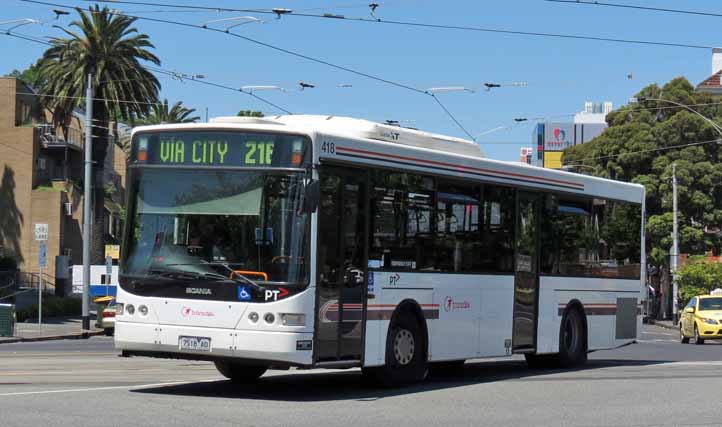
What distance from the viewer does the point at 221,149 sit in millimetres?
13953

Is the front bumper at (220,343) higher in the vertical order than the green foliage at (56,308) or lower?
higher

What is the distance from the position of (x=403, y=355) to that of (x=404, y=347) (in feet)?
0.34

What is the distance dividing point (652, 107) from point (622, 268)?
4636 centimetres

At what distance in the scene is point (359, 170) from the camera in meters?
14.7

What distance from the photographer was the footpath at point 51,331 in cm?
3403

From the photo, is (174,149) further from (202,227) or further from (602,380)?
(602,380)

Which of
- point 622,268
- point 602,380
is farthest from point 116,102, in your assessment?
point 602,380

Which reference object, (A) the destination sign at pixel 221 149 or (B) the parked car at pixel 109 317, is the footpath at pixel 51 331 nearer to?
(B) the parked car at pixel 109 317

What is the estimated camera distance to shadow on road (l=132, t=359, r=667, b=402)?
14148mm

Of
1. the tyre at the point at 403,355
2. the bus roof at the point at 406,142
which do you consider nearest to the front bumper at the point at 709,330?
the bus roof at the point at 406,142

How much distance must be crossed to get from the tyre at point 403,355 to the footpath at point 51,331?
18.5m

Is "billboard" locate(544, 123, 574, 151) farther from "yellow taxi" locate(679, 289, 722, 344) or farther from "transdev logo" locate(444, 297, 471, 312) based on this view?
"transdev logo" locate(444, 297, 471, 312)

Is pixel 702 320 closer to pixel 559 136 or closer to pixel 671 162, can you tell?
pixel 671 162

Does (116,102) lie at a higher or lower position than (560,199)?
higher
